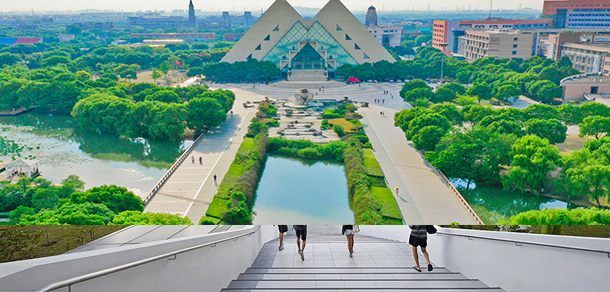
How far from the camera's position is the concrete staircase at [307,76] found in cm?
1471

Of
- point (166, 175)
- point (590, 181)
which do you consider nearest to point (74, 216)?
point (166, 175)

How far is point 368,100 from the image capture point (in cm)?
1034

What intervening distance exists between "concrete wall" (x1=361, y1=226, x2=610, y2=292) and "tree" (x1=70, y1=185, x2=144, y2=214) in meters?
3.15

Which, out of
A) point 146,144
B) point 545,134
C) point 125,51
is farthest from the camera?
point 125,51

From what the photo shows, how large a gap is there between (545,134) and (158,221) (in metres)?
4.55

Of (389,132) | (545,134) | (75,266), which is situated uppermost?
(75,266)

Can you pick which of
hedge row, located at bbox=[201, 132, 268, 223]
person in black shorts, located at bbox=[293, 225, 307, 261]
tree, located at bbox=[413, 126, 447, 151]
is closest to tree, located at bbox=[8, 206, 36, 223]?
hedge row, located at bbox=[201, 132, 268, 223]

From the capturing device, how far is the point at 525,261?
206 centimetres

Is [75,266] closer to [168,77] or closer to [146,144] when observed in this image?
[146,144]

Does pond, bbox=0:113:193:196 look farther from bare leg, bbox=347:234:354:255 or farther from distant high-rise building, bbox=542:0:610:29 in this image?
distant high-rise building, bbox=542:0:610:29

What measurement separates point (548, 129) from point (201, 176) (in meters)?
4.33

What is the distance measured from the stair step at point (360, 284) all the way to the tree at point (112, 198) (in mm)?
2781

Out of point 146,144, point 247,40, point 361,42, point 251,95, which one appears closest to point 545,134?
point 146,144

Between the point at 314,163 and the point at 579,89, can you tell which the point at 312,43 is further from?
the point at 579,89
